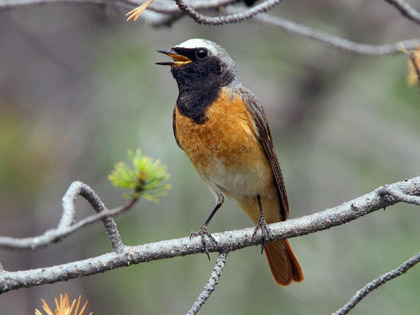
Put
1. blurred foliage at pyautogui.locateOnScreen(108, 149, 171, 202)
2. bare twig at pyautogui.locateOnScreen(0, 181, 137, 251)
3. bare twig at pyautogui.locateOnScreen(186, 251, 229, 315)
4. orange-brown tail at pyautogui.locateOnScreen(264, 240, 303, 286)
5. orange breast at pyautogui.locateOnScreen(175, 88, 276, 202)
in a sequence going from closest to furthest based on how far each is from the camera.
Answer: bare twig at pyautogui.locateOnScreen(0, 181, 137, 251) < bare twig at pyautogui.locateOnScreen(186, 251, 229, 315) < blurred foliage at pyautogui.locateOnScreen(108, 149, 171, 202) < orange breast at pyautogui.locateOnScreen(175, 88, 276, 202) < orange-brown tail at pyautogui.locateOnScreen(264, 240, 303, 286)

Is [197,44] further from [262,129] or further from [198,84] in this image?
[262,129]

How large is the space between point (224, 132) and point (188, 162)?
158cm

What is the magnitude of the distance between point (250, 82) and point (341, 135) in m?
1.05

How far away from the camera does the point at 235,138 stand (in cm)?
395

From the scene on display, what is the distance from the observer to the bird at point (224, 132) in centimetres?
396

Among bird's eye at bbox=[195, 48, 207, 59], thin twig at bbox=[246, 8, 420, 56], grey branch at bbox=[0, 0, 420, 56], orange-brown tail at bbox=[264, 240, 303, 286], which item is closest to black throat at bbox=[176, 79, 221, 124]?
bird's eye at bbox=[195, 48, 207, 59]

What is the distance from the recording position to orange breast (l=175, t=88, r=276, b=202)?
3.95m

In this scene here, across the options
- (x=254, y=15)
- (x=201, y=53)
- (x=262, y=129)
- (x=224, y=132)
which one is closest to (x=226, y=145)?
(x=224, y=132)

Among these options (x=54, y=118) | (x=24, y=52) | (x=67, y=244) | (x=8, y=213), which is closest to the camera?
(x=67, y=244)

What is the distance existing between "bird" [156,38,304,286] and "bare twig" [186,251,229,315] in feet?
3.14

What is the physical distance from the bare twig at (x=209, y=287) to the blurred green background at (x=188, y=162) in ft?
7.55

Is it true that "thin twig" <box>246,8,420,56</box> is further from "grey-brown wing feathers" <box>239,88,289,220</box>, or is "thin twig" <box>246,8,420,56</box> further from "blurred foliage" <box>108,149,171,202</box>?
"blurred foliage" <box>108,149,171,202</box>

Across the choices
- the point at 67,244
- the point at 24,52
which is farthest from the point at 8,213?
the point at 24,52

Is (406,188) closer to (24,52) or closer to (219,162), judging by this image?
(219,162)
